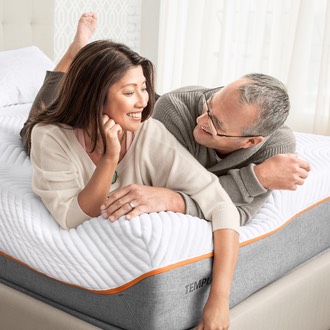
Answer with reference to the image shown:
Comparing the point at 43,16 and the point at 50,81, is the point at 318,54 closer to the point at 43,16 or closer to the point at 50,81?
the point at 43,16

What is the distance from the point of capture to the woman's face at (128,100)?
1707 mm

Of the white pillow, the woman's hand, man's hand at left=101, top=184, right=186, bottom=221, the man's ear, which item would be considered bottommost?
the white pillow

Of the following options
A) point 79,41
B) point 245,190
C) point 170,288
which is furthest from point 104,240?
point 79,41

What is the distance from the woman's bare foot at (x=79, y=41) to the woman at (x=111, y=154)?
2.82ft

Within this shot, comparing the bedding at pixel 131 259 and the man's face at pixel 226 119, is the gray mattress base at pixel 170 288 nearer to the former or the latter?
the bedding at pixel 131 259

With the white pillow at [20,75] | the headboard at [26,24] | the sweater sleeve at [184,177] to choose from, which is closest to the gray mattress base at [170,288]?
the sweater sleeve at [184,177]

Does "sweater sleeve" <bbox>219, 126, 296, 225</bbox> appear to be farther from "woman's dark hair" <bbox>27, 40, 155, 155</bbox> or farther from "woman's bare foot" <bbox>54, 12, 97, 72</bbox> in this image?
"woman's bare foot" <bbox>54, 12, 97, 72</bbox>

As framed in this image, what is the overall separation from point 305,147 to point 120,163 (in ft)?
2.68

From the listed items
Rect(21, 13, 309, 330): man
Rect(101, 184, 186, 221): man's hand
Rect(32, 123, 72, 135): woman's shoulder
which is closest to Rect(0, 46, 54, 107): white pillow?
Rect(21, 13, 309, 330): man

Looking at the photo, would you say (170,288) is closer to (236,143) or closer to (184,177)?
(184,177)

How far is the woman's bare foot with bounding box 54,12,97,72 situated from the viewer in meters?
2.64

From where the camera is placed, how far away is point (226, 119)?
1808mm

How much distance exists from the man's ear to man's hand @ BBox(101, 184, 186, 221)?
0.30 meters

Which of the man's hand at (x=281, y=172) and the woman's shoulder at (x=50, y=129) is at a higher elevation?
the woman's shoulder at (x=50, y=129)
